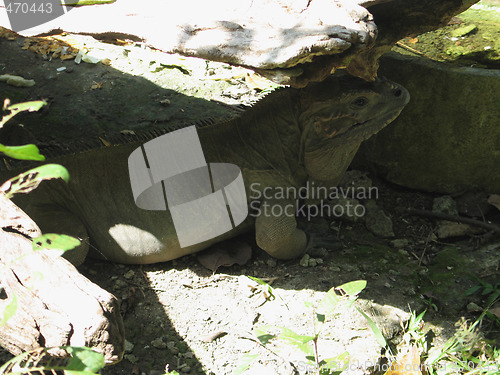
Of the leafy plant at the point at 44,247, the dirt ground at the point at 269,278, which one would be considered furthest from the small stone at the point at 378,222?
the leafy plant at the point at 44,247

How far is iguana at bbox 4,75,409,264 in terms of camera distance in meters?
3.58

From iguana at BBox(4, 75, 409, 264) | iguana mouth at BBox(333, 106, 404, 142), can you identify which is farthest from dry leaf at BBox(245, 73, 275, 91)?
iguana mouth at BBox(333, 106, 404, 142)

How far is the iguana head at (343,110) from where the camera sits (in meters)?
3.64

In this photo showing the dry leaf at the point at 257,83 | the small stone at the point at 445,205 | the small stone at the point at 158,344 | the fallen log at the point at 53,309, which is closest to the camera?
the fallen log at the point at 53,309

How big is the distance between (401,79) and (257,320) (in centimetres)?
220

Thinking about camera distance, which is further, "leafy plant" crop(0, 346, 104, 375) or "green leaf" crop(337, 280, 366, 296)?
"green leaf" crop(337, 280, 366, 296)

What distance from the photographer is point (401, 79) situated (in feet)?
13.6

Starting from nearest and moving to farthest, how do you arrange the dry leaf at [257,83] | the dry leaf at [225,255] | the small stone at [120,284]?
the small stone at [120,284] → the dry leaf at [225,255] → the dry leaf at [257,83]

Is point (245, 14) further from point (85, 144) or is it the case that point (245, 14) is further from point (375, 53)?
point (85, 144)

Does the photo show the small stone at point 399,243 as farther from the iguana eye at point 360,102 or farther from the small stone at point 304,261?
the iguana eye at point 360,102

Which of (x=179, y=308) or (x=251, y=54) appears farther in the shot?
(x=179, y=308)

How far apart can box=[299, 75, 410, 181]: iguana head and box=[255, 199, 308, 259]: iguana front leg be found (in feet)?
1.46

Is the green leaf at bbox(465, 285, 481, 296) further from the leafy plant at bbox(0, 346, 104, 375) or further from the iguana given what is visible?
the leafy plant at bbox(0, 346, 104, 375)

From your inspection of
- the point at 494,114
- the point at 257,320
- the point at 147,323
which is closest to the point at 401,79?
the point at 494,114
